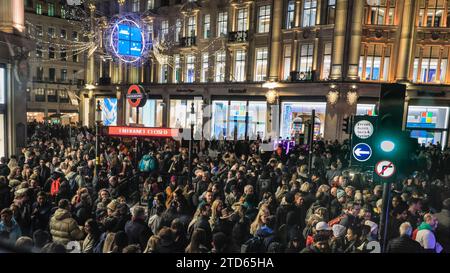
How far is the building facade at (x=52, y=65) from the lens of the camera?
44.1 metres

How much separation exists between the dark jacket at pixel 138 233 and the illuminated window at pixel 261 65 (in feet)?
75.9

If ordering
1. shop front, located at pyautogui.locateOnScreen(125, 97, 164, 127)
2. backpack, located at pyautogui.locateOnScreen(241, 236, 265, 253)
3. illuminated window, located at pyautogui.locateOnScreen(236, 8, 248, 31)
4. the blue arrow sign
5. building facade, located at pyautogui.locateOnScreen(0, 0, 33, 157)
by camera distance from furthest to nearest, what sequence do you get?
shop front, located at pyautogui.locateOnScreen(125, 97, 164, 127) → illuminated window, located at pyautogui.locateOnScreen(236, 8, 248, 31) → building facade, located at pyautogui.locateOnScreen(0, 0, 33, 157) → the blue arrow sign → backpack, located at pyautogui.locateOnScreen(241, 236, 265, 253)

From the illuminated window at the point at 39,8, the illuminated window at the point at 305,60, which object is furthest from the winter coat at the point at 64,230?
the illuminated window at the point at 39,8

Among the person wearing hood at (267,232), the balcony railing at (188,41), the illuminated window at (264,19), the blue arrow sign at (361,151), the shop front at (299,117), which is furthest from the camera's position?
the balcony railing at (188,41)

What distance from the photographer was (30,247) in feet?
17.4

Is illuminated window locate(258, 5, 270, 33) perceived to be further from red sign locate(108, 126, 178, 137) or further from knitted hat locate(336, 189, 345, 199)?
red sign locate(108, 126, 178, 137)

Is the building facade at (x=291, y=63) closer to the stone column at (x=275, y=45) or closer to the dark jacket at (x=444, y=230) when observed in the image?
the stone column at (x=275, y=45)

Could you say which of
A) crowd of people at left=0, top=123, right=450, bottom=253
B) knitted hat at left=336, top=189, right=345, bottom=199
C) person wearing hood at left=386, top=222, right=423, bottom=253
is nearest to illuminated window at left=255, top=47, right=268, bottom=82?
crowd of people at left=0, top=123, right=450, bottom=253

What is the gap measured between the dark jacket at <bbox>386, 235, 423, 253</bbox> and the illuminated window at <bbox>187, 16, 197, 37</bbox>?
94.6 ft

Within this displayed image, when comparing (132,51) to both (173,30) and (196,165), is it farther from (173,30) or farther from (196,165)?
(173,30)

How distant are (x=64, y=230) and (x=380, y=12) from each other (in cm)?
2522

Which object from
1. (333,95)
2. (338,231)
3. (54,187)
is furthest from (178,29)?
(338,231)

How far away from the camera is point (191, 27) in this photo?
1250 inches

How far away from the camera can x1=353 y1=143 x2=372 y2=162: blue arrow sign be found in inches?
262
